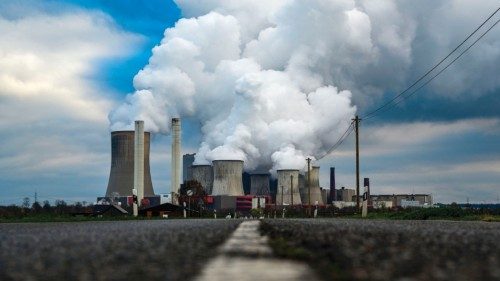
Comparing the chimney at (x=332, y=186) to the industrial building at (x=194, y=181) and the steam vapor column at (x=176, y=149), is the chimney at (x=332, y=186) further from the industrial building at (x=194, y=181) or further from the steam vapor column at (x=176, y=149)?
the steam vapor column at (x=176, y=149)

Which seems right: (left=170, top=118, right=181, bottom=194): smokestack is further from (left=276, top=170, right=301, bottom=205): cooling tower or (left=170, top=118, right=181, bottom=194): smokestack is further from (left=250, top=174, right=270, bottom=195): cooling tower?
(left=250, top=174, right=270, bottom=195): cooling tower

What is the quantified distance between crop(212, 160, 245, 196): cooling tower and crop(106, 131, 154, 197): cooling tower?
11414 millimetres

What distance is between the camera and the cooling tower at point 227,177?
108 m

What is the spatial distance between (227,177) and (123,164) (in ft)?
54.0

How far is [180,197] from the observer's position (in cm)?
9719

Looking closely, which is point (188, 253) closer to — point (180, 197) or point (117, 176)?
point (180, 197)

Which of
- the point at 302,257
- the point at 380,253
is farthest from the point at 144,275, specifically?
the point at 380,253

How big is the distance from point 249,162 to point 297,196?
1290cm

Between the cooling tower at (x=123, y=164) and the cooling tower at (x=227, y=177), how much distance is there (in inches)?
449

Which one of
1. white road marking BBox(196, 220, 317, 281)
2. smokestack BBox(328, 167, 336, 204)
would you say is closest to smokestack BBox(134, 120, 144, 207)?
smokestack BBox(328, 167, 336, 204)

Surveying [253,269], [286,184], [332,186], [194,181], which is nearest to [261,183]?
[286,184]

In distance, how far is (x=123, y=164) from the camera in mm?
107375

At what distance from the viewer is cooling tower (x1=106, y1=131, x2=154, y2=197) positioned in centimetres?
10719

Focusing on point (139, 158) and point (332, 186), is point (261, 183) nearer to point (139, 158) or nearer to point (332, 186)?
point (139, 158)
